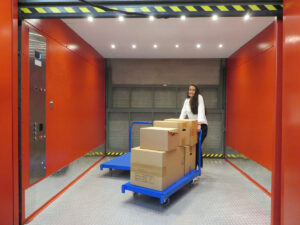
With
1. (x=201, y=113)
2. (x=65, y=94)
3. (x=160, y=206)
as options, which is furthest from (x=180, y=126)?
(x=65, y=94)

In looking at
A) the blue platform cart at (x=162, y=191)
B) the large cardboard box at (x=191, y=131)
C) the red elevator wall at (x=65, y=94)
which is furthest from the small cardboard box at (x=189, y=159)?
the red elevator wall at (x=65, y=94)

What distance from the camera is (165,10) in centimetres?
230

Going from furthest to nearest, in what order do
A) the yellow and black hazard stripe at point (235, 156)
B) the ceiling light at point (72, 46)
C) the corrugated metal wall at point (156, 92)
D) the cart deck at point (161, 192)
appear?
the corrugated metal wall at point (156, 92), the yellow and black hazard stripe at point (235, 156), the ceiling light at point (72, 46), the cart deck at point (161, 192)

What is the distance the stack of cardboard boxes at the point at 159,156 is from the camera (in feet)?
10.2

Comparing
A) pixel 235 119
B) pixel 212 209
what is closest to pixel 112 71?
pixel 235 119

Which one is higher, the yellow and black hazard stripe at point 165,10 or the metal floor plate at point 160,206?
the yellow and black hazard stripe at point 165,10

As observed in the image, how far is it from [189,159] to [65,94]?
2519 millimetres

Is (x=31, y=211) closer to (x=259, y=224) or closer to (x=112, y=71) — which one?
(x=259, y=224)

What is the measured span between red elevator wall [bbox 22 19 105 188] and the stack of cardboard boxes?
1270mm

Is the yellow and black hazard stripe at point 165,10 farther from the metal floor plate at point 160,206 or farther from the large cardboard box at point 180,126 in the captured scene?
the metal floor plate at point 160,206

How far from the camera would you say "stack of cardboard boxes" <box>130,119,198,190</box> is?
3.12m

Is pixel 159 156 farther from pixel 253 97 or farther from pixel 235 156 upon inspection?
pixel 235 156

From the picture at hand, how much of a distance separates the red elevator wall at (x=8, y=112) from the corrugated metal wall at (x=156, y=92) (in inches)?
164

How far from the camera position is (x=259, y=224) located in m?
2.72
